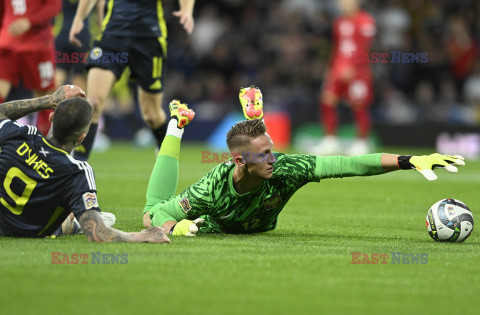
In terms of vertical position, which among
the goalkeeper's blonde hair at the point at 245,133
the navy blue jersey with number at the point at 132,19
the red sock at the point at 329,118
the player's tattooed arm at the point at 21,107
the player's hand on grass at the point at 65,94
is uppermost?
the navy blue jersey with number at the point at 132,19

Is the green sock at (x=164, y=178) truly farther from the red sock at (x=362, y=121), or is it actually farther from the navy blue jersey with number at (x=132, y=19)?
the red sock at (x=362, y=121)

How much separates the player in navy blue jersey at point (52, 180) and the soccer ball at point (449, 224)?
1868mm

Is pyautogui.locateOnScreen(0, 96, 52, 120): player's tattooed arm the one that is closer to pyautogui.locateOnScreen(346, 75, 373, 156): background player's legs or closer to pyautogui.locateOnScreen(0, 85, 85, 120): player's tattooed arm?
pyautogui.locateOnScreen(0, 85, 85, 120): player's tattooed arm

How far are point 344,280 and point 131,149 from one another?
13.0 m

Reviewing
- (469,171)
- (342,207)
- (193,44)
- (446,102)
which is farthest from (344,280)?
(193,44)

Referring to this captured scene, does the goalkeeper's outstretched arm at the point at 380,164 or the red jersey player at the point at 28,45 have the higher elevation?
the red jersey player at the point at 28,45

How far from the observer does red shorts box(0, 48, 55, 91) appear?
8.88m

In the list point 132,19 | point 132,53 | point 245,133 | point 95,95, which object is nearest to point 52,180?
point 245,133

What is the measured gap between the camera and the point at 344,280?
4.10m

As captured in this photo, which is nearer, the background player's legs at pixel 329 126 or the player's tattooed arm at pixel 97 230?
the player's tattooed arm at pixel 97 230

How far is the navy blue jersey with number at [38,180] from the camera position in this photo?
5047 millimetres

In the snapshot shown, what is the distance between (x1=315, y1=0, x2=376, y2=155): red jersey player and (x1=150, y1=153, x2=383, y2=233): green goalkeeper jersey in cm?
927
